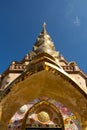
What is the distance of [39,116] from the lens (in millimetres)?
13398

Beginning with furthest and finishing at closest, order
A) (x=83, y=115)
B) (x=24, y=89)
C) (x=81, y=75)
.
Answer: (x=81, y=75) → (x=24, y=89) → (x=83, y=115)

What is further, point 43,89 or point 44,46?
point 44,46

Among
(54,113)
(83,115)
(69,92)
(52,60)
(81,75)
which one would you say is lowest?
(83,115)

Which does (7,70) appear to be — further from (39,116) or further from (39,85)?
(39,85)

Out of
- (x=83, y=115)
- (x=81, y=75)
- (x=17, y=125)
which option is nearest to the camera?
(x=83, y=115)

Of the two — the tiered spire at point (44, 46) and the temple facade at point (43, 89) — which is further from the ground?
the tiered spire at point (44, 46)

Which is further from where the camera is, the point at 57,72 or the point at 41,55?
the point at 41,55

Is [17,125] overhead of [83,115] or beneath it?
overhead

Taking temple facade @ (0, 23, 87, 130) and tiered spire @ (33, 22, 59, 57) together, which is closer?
temple facade @ (0, 23, 87, 130)

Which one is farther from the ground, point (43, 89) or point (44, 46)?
point (44, 46)

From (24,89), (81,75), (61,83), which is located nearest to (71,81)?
(61,83)

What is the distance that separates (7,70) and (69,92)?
13.0 m

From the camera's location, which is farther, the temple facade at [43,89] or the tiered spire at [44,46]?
the tiered spire at [44,46]

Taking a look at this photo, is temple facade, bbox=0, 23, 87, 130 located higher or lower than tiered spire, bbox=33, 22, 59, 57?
lower
